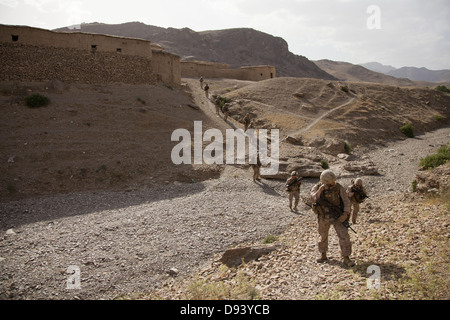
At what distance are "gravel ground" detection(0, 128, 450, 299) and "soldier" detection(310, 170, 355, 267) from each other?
511mm

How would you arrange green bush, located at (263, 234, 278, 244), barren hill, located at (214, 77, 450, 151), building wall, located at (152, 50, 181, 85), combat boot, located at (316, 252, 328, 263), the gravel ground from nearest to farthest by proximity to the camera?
combat boot, located at (316, 252, 328, 263)
the gravel ground
green bush, located at (263, 234, 278, 244)
building wall, located at (152, 50, 181, 85)
barren hill, located at (214, 77, 450, 151)

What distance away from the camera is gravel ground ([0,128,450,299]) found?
7.05 m

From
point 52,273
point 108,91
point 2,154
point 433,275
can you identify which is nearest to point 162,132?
point 108,91

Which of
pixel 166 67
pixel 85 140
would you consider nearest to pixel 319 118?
pixel 166 67

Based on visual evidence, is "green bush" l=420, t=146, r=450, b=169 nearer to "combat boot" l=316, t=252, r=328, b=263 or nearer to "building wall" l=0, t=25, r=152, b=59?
"combat boot" l=316, t=252, r=328, b=263

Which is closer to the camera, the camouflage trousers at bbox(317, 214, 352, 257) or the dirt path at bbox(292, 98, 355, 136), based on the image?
the camouflage trousers at bbox(317, 214, 352, 257)

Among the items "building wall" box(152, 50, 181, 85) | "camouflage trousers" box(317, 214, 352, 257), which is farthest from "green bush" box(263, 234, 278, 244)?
"building wall" box(152, 50, 181, 85)

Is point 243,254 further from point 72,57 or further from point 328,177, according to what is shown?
point 72,57

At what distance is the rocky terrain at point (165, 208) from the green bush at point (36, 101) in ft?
1.51

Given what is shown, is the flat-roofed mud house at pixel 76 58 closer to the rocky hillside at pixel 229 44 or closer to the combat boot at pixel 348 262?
the combat boot at pixel 348 262

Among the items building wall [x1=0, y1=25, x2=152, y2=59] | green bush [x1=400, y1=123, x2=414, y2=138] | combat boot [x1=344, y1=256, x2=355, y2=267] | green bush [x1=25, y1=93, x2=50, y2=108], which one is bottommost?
combat boot [x1=344, y1=256, x2=355, y2=267]

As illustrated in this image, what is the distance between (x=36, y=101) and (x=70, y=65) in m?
3.74

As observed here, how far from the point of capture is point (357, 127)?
27.0 m

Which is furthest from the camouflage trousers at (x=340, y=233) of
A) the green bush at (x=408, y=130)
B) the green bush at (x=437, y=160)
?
the green bush at (x=408, y=130)
